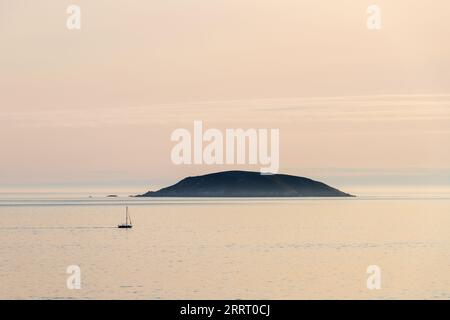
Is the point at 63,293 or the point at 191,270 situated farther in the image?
the point at 191,270

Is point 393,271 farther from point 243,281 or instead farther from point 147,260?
point 147,260

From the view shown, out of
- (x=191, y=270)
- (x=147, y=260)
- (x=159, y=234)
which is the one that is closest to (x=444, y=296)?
(x=191, y=270)

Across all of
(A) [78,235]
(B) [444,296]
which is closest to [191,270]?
(B) [444,296]

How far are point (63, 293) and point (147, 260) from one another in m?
37.8

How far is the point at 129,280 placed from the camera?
94688 millimetres

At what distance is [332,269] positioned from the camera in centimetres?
10512
